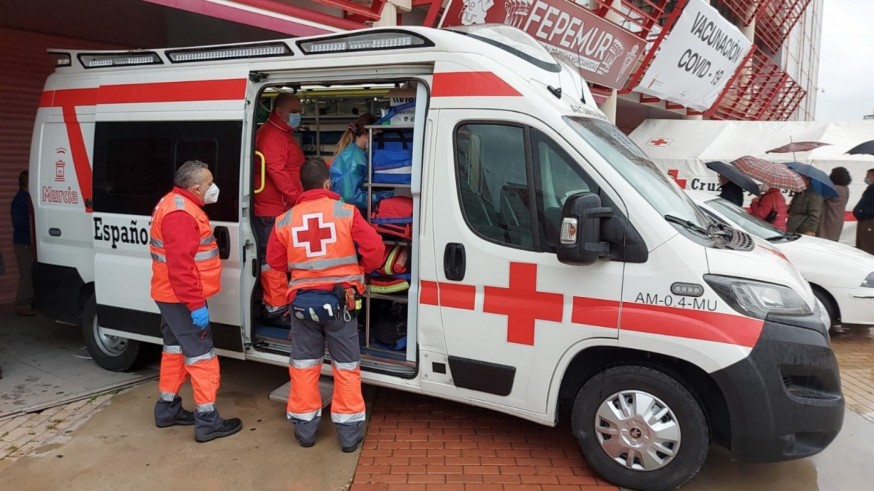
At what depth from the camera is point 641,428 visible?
3.18 metres

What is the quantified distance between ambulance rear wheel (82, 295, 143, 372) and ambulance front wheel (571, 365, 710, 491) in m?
3.77

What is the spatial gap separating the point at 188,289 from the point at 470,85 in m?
2.13

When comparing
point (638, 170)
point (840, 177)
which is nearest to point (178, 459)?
point (638, 170)

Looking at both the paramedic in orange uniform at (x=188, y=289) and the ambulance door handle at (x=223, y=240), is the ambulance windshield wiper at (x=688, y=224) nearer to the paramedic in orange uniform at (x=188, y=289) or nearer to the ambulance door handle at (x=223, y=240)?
the paramedic in orange uniform at (x=188, y=289)

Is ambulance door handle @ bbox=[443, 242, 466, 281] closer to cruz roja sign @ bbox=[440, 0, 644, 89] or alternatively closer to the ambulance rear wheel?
the ambulance rear wheel

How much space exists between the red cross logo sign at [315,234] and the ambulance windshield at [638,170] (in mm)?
1576

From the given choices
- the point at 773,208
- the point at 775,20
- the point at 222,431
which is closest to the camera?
the point at 222,431

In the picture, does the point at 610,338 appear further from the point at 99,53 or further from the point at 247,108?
the point at 99,53

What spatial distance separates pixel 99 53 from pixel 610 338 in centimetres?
458

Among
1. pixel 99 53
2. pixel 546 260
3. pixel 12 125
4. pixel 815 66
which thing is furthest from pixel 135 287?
pixel 815 66

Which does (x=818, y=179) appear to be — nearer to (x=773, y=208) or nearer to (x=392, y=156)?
(x=773, y=208)

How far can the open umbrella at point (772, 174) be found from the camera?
6.54 m

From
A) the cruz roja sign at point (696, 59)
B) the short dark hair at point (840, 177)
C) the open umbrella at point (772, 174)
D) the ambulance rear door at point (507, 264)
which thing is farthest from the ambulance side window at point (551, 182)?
the cruz roja sign at point (696, 59)

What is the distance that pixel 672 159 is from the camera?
13.1 meters
